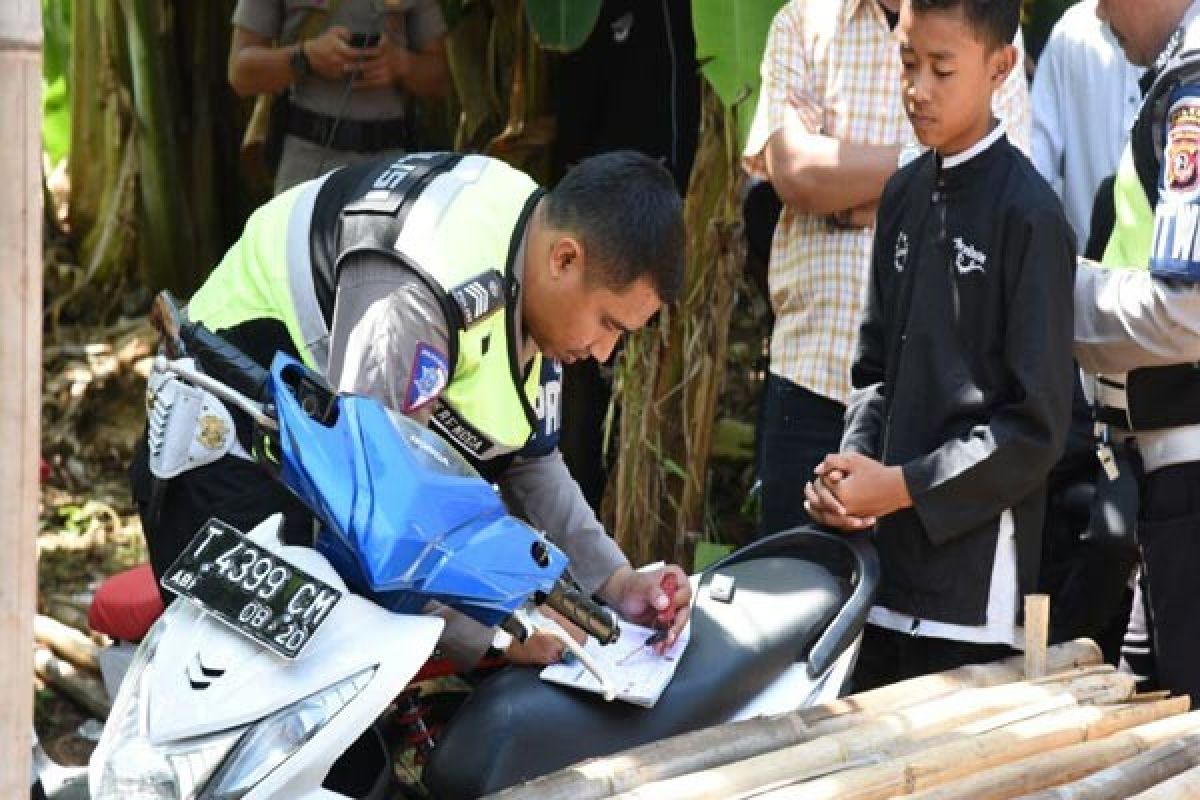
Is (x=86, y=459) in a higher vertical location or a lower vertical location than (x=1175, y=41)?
lower

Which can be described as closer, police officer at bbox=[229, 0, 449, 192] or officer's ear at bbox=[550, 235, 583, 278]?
officer's ear at bbox=[550, 235, 583, 278]

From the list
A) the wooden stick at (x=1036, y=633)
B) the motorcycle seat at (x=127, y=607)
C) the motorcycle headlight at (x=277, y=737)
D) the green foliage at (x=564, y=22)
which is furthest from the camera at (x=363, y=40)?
the motorcycle headlight at (x=277, y=737)

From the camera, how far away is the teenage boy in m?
3.10

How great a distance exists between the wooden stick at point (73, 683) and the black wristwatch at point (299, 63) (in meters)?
1.83

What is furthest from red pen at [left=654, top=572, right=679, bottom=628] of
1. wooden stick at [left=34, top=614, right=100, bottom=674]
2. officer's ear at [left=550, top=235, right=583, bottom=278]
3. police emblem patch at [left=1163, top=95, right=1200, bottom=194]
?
wooden stick at [left=34, top=614, right=100, bottom=674]

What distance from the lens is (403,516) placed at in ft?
7.99

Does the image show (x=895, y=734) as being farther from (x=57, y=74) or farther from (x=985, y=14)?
(x=57, y=74)

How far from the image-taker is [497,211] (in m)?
2.88

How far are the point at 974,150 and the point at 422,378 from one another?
3.61 feet

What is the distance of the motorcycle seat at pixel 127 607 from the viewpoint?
3.77 metres

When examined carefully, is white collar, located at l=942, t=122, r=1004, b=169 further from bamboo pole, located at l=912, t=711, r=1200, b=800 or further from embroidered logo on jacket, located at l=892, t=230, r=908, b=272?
bamboo pole, located at l=912, t=711, r=1200, b=800

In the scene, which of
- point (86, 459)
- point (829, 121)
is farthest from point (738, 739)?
point (86, 459)

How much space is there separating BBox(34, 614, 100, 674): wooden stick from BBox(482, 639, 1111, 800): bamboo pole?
2.85 metres

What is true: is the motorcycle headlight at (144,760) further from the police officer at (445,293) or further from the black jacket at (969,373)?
the black jacket at (969,373)
